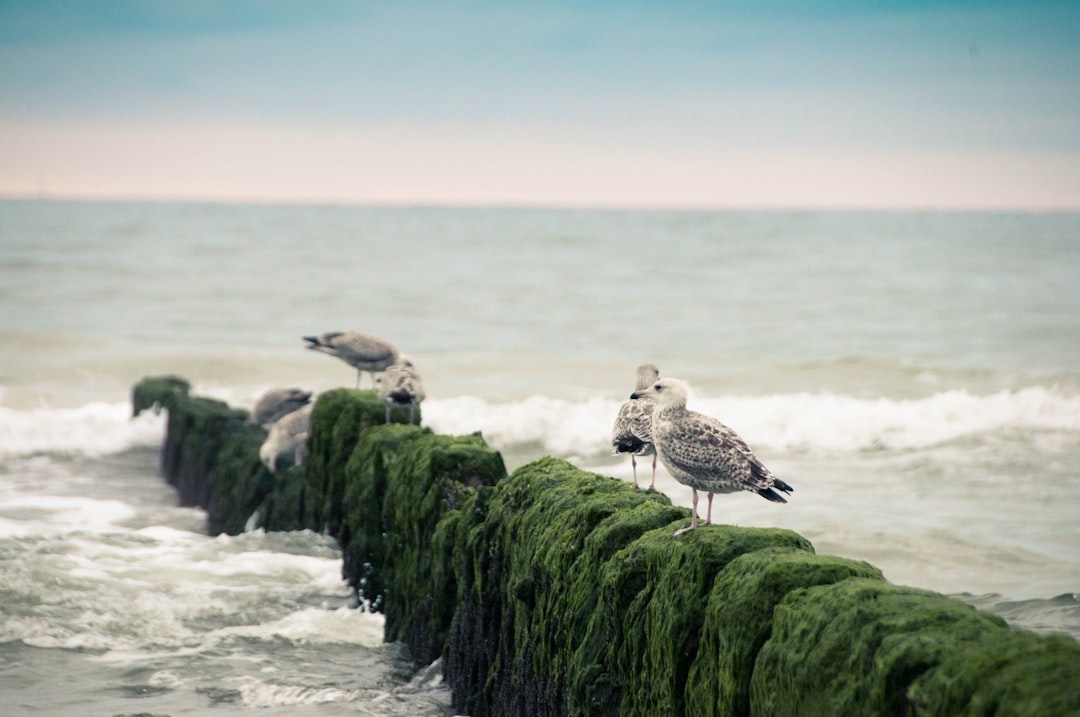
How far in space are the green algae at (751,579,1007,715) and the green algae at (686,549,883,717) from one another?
0.27ft

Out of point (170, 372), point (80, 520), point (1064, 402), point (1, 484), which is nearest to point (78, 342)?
point (170, 372)

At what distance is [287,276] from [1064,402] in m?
33.9

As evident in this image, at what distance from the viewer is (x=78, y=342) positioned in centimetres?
3578

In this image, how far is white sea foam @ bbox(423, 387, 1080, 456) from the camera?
22281 millimetres

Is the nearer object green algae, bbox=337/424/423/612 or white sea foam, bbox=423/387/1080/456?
green algae, bbox=337/424/423/612

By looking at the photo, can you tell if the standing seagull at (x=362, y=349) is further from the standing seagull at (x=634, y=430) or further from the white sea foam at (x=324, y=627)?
the standing seagull at (x=634, y=430)

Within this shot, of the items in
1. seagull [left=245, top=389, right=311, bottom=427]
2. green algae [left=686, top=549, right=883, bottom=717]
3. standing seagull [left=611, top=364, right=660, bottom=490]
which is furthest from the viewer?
seagull [left=245, top=389, right=311, bottom=427]

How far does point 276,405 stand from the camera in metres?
14.6

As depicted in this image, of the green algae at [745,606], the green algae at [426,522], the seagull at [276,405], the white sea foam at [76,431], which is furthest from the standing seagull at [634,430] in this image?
the white sea foam at [76,431]

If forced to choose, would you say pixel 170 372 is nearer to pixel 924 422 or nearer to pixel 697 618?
pixel 924 422

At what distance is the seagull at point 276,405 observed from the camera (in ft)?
47.7

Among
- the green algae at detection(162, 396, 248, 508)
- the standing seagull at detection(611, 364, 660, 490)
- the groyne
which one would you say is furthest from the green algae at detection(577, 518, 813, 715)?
the green algae at detection(162, 396, 248, 508)

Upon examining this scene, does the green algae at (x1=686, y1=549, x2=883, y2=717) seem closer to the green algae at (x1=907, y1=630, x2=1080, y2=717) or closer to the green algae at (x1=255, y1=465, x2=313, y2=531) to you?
the green algae at (x1=907, y1=630, x2=1080, y2=717)

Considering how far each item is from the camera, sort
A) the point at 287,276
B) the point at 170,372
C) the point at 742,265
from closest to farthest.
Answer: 1. the point at 170,372
2. the point at 287,276
3. the point at 742,265
